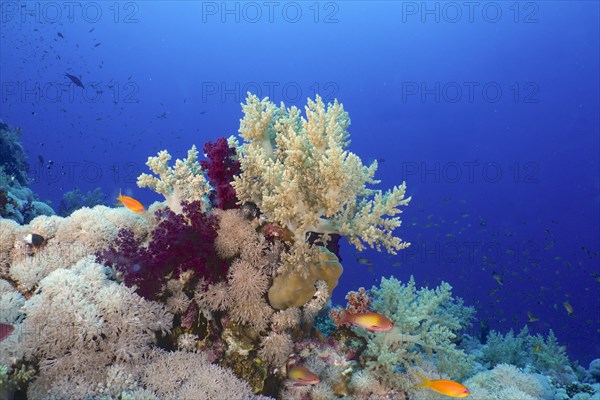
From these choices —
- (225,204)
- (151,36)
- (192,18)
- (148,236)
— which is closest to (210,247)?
(225,204)

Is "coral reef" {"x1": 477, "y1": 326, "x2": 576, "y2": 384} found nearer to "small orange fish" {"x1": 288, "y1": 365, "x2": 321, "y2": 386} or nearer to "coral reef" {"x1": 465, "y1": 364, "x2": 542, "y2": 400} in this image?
"coral reef" {"x1": 465, "y1": 364, "x2": 542, "y2": 400}

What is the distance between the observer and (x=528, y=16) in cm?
5512

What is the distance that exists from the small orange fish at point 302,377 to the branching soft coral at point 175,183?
2261mm

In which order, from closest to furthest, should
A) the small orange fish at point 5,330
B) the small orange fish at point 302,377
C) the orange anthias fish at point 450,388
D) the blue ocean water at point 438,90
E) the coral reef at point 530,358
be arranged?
the small orange fish at point 5,330, the orange anthias fish at point 450,388, the small orange fish at point 302,377, the coral reef at point 530,358, the blue ocean water at point 438,90

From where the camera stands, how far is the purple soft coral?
191 inches

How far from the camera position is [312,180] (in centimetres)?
469

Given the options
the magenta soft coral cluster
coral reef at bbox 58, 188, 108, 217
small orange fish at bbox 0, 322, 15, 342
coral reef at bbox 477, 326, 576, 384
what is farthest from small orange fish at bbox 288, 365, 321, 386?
coral reef at bbox 58, 188, 108, 217

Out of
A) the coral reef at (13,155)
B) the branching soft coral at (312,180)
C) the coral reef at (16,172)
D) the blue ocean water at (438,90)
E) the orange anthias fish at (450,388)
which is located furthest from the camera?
the blue ocean water at (438,90)

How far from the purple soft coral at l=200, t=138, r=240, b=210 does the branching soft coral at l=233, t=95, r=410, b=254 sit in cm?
18

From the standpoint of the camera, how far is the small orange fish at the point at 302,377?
4160 millimetres

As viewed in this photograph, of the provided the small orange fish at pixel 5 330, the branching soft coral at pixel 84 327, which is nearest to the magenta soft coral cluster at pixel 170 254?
the branching soft coral at pixel 84 327

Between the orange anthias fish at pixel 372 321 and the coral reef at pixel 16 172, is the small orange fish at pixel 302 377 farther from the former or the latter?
the coral reef at pixel 16 172

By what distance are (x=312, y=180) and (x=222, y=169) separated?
3.75ft

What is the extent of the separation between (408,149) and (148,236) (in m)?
73.3
